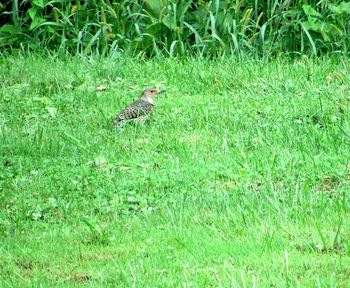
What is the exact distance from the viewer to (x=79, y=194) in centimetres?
714

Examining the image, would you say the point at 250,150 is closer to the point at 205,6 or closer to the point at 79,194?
the point at 79,194

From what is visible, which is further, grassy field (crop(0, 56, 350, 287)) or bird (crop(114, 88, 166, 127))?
bird (crop(114, 88, 166, 127))

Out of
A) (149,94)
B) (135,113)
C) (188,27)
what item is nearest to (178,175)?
(135,113)

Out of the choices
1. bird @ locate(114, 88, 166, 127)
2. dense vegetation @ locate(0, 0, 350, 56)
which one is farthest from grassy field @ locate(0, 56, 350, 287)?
dense vegetation @ locate(0, 0, 350, 56)

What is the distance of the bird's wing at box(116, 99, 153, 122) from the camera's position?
28.4 ft

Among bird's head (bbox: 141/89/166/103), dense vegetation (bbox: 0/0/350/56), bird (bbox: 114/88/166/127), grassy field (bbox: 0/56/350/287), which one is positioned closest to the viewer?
grassy field (bbox: 0/56/350/287)

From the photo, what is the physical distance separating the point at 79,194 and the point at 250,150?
1.55 meters

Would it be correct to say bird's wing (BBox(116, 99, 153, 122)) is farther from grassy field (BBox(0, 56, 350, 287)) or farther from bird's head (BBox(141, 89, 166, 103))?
bird's head (BBox(141, 89, 166, 103))

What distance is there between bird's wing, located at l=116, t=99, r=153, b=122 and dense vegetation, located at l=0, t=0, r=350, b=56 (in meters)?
2.35

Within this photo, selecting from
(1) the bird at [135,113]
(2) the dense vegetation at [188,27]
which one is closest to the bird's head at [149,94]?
(1) the bird at [135,113]

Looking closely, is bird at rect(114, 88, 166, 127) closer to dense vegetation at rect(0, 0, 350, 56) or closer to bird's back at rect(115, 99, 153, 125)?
bird's back at rect(115, 99, 153, 125)

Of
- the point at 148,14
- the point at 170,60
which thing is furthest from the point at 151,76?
the point at 148,14

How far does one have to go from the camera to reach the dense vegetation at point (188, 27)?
1116 centimetres

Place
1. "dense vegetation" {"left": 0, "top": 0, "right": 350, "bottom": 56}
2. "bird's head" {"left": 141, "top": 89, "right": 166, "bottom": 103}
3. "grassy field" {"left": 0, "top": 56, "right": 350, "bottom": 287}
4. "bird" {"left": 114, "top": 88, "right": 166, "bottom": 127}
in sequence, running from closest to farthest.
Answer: "grassy field" {"left": 0, "top": 56, "right": 350, "bottom": 287} < "bird" {"left": 114, "top": 88, "right": 166, "bottom": 127} < "bird's head" {"left": 141, "top": 89, "right": 166, "bottom": 103} < "dense vegetation" {"left": 0, "top": 0, "right": 350, "bottom": 56}
